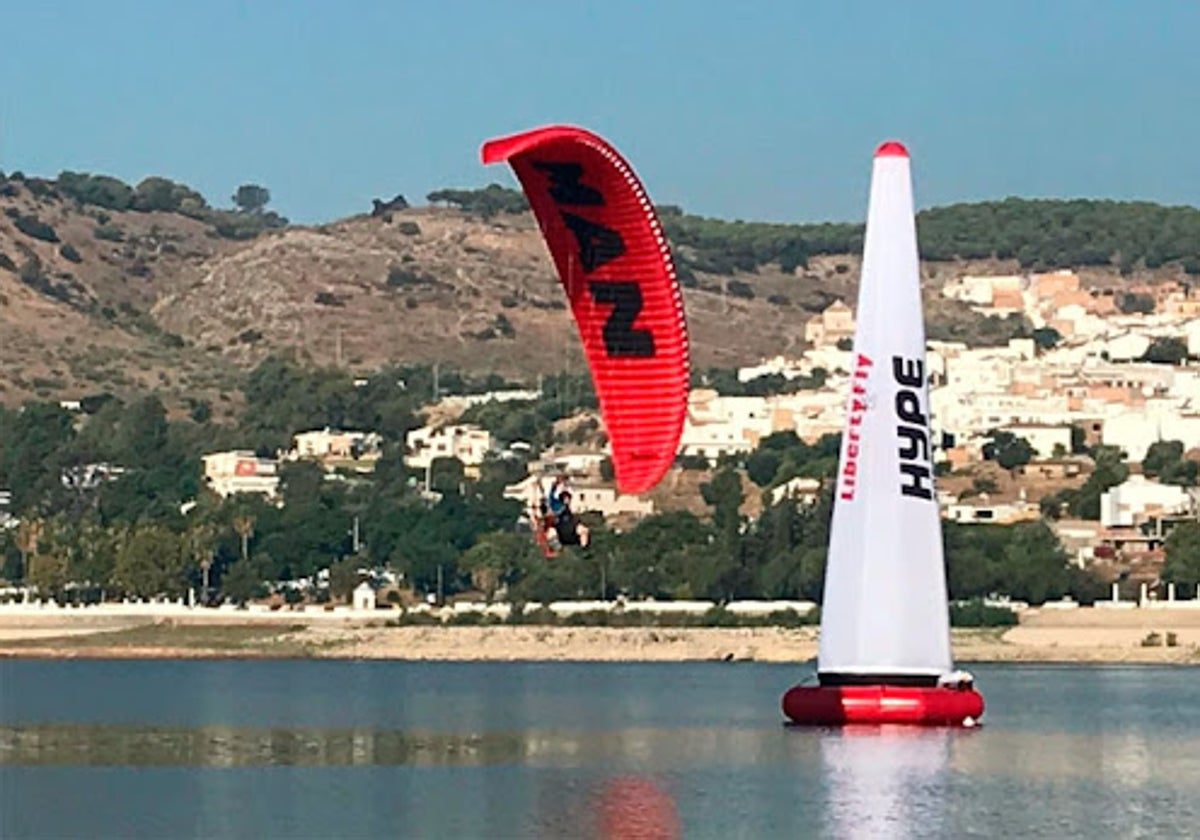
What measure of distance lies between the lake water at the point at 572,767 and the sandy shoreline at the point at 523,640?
2065 cm

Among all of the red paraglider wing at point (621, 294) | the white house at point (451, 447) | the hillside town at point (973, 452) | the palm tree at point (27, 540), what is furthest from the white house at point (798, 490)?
the red paraglider wing at point (621, 294)

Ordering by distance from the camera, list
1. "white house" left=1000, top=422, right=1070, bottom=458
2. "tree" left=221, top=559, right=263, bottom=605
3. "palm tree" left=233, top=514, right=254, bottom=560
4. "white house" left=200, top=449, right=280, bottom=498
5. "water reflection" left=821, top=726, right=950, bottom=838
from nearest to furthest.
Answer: "water reflection" left=821, top=726, right=950, bottom=838 < "tree" left=221, top=559, right=263, bottom=605 < "palm tree" left=233, top=514, right=254, bottom=560 < "white house" left=200, top=449, right=280, bottom=498 < "white house" left=1000, top=422, right=1070, bottom=458

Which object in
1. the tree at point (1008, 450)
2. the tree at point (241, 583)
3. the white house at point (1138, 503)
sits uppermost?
the tree at point (1008, 450)

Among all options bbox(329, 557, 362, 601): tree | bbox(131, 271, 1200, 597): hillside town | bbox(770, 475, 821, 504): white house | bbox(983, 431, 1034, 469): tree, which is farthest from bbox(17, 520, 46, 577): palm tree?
bbox(983, 431, 1034, 469): tree

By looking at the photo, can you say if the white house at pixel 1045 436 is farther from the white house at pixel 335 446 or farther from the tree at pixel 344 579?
the tree at pixel 344 579

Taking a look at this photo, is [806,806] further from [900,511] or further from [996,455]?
[996,455]

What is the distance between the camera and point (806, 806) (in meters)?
46.2

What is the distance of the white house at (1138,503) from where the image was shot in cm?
12562

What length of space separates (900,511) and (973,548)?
2545 inches

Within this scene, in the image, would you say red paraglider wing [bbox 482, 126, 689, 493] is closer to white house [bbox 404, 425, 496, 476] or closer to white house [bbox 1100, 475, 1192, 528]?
white house [bbox 1100, 475, 1192, 528]

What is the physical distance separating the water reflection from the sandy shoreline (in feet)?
154

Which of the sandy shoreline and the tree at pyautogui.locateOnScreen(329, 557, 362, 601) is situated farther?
the tree at pyautogui.locateOnScreen(329, 557, 362, 601)

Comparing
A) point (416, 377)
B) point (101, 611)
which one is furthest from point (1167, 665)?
point (416, 377)

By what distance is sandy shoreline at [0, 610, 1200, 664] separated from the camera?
3999 inches
